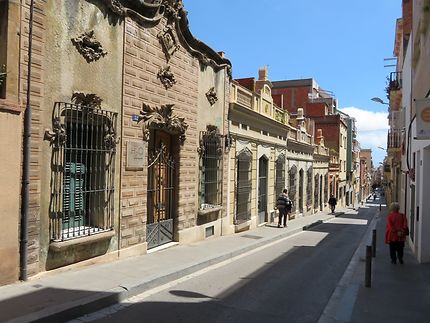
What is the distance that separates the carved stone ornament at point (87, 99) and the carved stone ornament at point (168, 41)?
3.09m

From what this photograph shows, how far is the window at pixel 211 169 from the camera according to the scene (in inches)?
545

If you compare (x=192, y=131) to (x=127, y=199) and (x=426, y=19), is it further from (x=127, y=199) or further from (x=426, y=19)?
(x=426, y=19)

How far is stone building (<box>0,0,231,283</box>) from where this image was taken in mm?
7094

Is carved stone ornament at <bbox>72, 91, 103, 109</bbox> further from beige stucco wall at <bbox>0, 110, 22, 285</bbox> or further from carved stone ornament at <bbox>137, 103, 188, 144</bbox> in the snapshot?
carved stone ornament at <bbox>137, 103, 188, 144</bbox>

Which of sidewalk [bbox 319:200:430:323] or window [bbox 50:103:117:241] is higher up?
window [bbox 50:103:117:241]

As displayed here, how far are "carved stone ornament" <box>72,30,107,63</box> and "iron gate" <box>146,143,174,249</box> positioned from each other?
3260 mm

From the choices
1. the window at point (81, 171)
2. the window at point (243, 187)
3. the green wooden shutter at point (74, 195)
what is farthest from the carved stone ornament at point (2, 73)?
the window at point (243, 187)

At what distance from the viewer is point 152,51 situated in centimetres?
1071

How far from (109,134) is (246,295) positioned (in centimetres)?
407

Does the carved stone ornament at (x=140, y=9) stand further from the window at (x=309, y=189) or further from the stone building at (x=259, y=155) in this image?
the window at (x=309, y=189)

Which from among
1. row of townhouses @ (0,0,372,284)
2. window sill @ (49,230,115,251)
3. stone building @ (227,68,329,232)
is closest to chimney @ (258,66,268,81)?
stone building @ (227,68,329,232)

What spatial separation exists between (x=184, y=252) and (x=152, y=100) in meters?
3.72

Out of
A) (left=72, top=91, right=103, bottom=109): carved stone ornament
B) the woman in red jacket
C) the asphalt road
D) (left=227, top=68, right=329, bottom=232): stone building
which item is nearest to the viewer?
the asphalt road

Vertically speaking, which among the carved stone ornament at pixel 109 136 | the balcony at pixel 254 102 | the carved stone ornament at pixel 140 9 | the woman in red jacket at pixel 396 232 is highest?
the carved stone ornament at pixel 140 9
